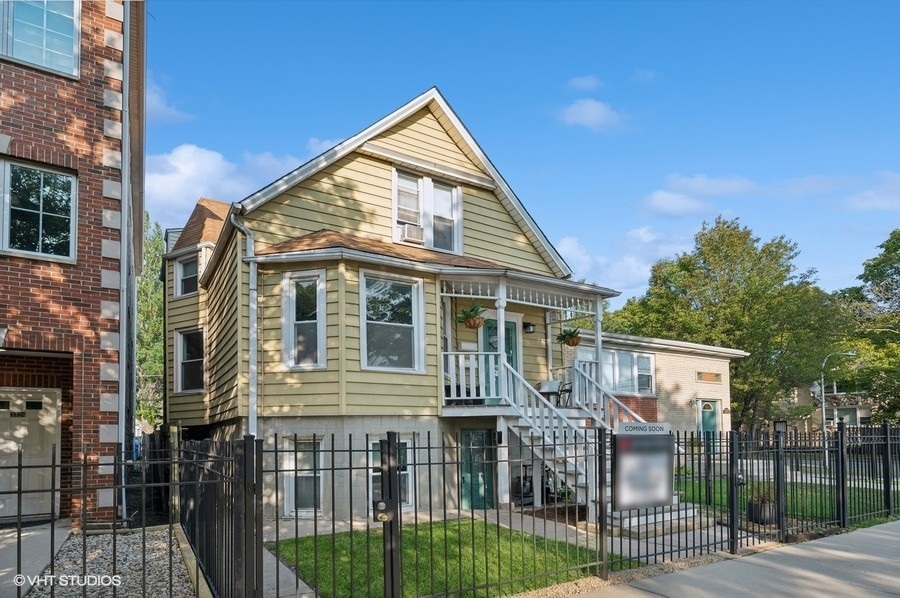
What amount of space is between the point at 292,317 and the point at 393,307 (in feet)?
6.05

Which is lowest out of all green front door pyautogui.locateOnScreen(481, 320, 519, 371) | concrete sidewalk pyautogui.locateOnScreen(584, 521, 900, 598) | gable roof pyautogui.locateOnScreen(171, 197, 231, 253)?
concrete sidewalk pyautogui.locateOnScreen(584, 521, 900, 598)

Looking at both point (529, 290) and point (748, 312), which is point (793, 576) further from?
point (748, 312)

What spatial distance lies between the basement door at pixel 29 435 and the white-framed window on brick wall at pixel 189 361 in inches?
258

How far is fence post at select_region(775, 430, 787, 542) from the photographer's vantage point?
389 inches

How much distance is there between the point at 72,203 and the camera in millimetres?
10461

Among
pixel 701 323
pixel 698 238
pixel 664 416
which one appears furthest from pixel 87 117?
pixel 698 238

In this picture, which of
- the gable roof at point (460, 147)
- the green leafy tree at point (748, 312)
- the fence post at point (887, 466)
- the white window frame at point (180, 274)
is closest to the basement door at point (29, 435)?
the gable roof at point (460, 147)

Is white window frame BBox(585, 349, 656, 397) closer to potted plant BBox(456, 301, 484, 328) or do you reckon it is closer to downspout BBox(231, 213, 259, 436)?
potted plant BBox(456, 301, 484, 328)

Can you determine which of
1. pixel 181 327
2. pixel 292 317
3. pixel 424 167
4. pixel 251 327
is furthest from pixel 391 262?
pixel 181 327

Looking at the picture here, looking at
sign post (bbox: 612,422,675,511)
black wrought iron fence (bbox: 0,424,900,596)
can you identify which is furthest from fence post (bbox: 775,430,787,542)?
sign post (bbox: 612,422,675,511)

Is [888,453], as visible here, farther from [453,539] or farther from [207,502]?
[207,502]

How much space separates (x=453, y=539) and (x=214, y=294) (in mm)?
10131

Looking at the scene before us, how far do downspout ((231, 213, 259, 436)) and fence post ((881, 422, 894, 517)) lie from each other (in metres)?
10.7

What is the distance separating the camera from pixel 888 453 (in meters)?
12.1
